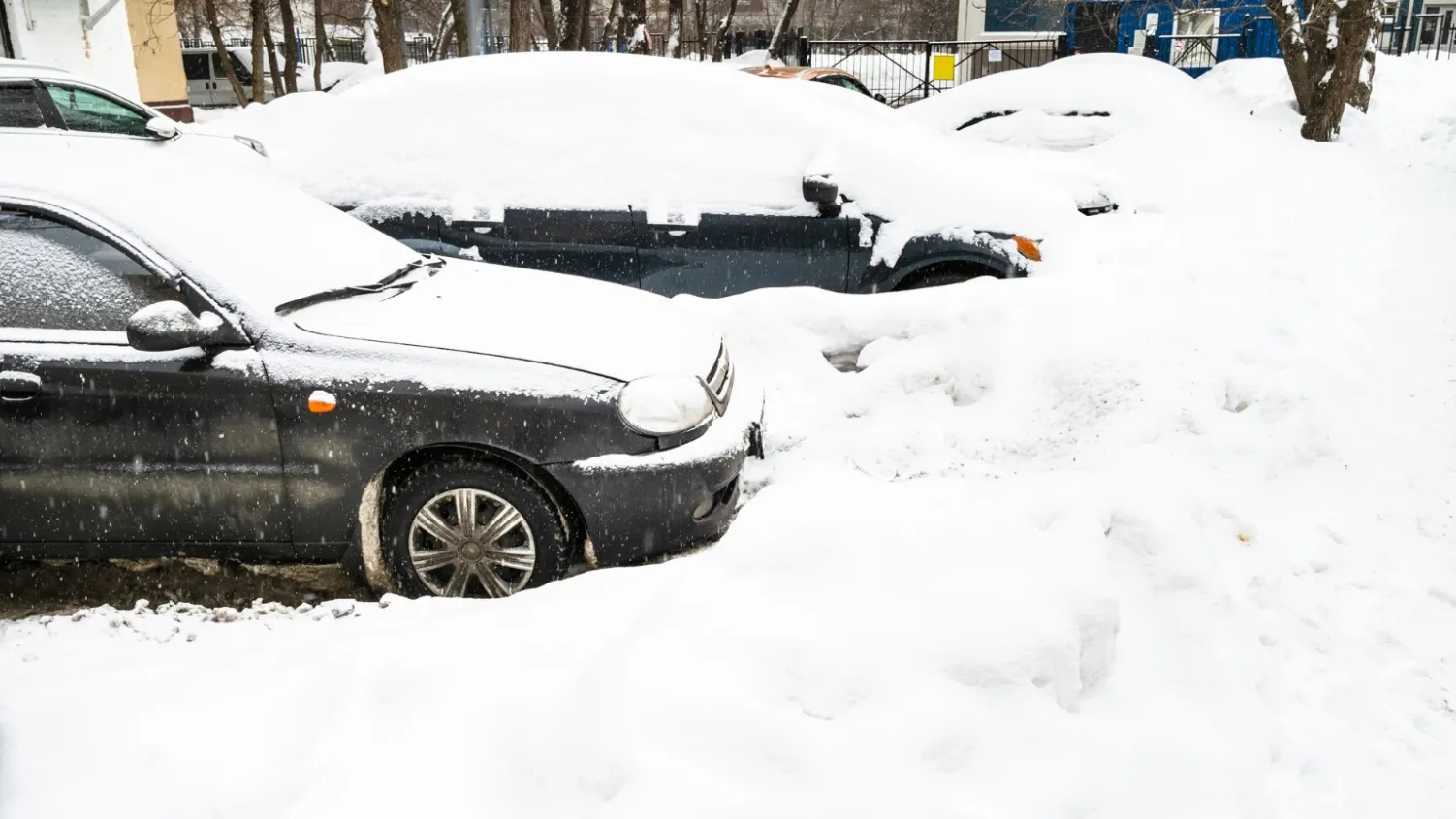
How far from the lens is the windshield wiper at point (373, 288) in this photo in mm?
3742

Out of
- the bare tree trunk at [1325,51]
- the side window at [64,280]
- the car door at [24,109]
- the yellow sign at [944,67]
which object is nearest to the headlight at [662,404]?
the side window at [64,280]

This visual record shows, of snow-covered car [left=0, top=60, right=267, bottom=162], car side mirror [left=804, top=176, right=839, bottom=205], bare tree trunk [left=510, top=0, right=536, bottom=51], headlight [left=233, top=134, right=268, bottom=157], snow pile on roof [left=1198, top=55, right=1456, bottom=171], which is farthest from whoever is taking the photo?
snow pile on roof [left=1198, top=55, right=1456, bottom=171]

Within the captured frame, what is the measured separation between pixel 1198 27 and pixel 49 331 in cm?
2642

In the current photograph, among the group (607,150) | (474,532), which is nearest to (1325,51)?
(607,150)

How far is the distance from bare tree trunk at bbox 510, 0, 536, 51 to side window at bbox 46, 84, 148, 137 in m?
4.43

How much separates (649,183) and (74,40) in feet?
52.6

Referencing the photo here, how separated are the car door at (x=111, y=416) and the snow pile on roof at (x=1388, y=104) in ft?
46.1

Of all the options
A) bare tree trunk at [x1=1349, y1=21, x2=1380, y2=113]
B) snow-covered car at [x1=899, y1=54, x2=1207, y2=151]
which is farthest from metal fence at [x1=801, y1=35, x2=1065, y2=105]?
snow-covered car at [x1=899, y1=54, x2=1207, y2=151]

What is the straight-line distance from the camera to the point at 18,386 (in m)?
3.53

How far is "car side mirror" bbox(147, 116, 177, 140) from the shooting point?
11.6 meters

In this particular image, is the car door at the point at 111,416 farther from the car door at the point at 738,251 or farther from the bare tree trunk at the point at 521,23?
the bare tree trunk at the point at 521,23

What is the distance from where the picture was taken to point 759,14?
185ft

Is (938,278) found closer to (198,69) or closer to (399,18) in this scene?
(399,18)

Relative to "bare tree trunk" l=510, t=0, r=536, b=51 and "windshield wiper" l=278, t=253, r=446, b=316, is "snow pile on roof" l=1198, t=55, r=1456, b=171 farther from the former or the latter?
"windshield wiper" l=278, t=253, r=446, b=316
